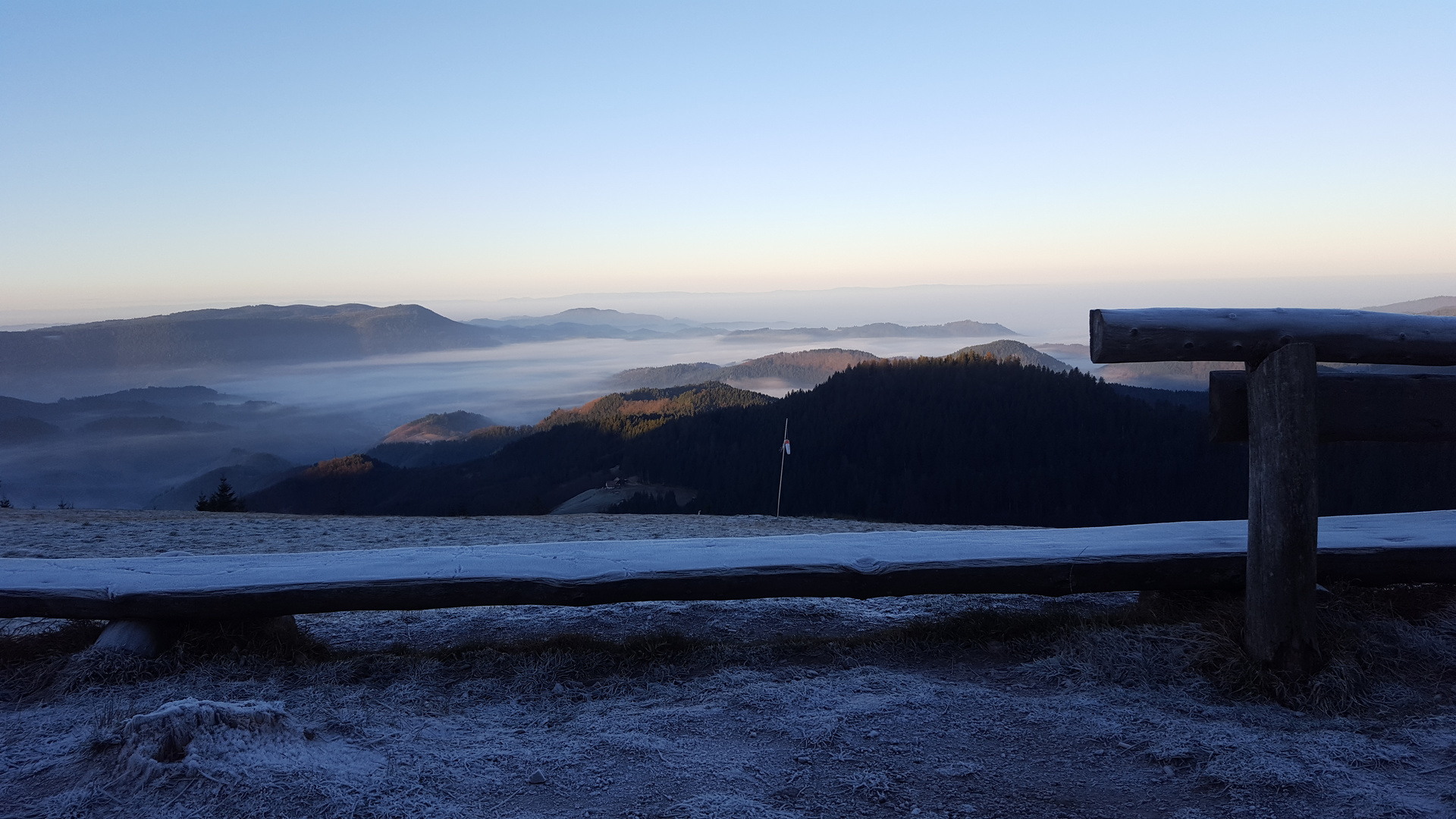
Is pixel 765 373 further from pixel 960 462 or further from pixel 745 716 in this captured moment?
pixel 745 716

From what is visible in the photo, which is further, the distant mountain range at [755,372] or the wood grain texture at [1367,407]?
the distant mountain range at [755,372]

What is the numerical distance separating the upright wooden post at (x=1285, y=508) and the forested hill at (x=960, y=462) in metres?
39.4

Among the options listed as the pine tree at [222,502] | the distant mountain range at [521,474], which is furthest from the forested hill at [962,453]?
the pine tree at [222,502]

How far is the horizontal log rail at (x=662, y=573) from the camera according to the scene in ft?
11.2

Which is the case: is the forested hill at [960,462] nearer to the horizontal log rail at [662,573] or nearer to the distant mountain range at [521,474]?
the distant mountain range at [521,474]

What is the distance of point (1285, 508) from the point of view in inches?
116

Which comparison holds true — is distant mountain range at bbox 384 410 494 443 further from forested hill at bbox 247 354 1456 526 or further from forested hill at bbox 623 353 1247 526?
forested hill at bbox 623 353 1247 526

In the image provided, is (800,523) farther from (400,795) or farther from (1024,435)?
(1024,435)

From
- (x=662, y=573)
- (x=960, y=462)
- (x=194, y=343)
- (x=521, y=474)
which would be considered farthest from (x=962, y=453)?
(x=194, y=343)

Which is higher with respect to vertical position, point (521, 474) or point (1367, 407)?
point (1367, 407)

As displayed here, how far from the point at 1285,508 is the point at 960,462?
55556mm

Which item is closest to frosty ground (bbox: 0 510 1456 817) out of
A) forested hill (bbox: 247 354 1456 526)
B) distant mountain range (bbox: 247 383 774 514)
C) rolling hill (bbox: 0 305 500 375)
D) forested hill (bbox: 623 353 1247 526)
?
forested hill (bbox: 247 354 1456 526)

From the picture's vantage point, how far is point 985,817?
Answer: 87.1 inches

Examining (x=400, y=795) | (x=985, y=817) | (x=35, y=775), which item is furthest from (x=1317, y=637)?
(x=35, y=775)
